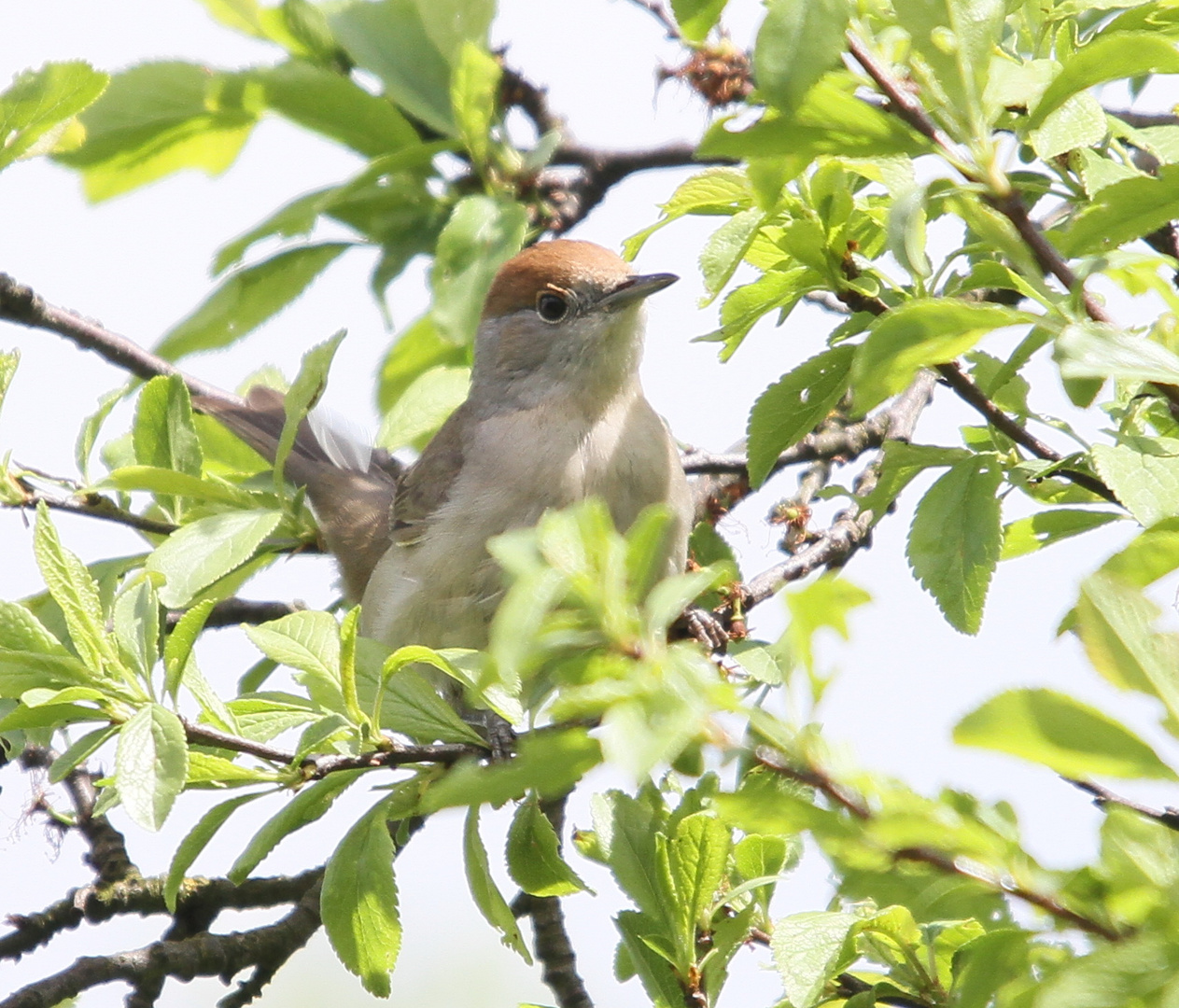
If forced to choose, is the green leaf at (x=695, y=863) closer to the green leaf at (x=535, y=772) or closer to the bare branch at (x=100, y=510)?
the green leaf at (x=535, y=772)

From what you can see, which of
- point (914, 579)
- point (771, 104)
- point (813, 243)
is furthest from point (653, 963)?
point (771, 104)

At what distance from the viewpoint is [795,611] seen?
124cm

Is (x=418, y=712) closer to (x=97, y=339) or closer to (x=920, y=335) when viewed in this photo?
(x=920, y=335)

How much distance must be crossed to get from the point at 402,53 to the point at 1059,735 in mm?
3484

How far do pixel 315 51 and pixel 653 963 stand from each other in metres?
3.14

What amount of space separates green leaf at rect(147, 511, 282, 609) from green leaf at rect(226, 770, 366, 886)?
63 cm

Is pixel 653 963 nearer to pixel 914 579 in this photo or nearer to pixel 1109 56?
pixel 914 579

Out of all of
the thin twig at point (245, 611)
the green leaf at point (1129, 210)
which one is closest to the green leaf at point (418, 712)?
the green leaf at point (1129, 210)

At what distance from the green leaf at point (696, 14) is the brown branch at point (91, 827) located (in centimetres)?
259

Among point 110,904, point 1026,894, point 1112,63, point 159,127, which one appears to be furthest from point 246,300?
point 1026,894

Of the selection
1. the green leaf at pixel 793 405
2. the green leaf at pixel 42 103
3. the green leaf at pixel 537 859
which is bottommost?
the green leaf at pixel 537 859

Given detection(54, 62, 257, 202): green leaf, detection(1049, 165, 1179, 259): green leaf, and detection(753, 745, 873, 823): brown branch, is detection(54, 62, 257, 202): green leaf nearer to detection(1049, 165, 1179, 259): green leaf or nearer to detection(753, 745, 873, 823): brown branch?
detection(1049, 165, 1179, 259): green leaf

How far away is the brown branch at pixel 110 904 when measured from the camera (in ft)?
10.7

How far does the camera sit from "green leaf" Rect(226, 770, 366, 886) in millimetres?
2229
